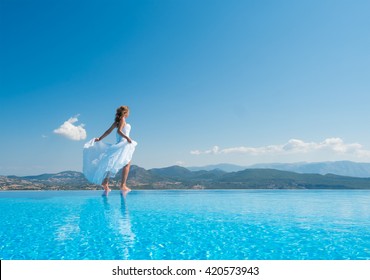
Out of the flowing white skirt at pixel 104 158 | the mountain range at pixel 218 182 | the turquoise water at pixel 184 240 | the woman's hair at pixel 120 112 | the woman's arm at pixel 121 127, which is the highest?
the woman's hair at pixel 120 112

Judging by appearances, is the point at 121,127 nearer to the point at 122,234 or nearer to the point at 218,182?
the point at 122,234

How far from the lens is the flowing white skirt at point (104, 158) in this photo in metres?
12.1

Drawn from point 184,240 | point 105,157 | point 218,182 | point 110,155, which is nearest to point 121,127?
point 110,155

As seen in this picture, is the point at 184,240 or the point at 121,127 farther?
the point at 121,127

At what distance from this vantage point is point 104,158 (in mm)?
12305

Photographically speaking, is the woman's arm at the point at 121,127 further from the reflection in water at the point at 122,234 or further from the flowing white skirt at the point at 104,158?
the reflection in water at the point at 122,234

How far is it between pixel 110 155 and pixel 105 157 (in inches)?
11.0

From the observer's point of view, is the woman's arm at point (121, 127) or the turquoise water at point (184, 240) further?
the woman's arm at point (121, 127)

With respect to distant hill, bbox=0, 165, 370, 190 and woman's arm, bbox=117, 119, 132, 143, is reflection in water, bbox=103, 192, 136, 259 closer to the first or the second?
woman's arm, bbox=117, 119, 132, 143

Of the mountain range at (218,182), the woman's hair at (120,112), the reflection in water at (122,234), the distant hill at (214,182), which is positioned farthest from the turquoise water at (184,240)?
the mountain range at (218,182)
